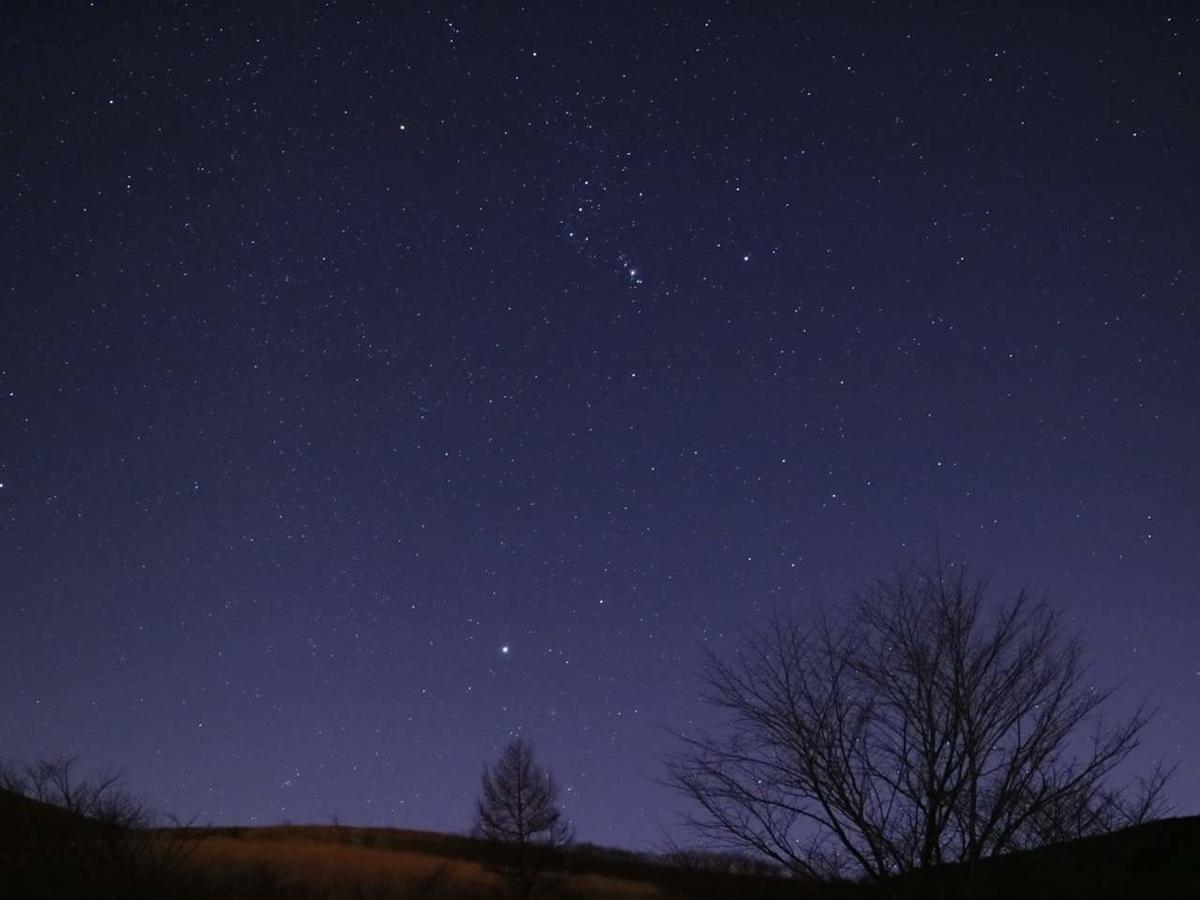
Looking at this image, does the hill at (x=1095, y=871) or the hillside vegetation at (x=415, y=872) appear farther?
the hillside vegetation at (x=415, y=872)

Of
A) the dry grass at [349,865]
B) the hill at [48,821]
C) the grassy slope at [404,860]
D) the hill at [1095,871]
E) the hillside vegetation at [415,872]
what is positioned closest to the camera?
the hill at [1095,871]

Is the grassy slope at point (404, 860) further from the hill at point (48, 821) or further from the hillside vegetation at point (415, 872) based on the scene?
the hill at point (48, 821)

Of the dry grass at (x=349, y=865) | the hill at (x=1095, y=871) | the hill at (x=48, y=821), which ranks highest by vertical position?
the dry grass at (x=349, y=865)

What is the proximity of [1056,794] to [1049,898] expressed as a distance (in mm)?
1863

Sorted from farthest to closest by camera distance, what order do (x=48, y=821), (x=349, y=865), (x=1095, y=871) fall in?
1. (x=349, y=865)
2. (x=48, y=821)
3. (x=1095, y=871)

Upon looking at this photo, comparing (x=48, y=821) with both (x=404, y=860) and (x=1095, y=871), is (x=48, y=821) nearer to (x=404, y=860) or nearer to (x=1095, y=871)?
(x=1095, y=871)

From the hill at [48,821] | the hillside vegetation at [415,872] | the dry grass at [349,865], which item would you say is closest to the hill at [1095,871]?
the hillside vegetation at [415,872]

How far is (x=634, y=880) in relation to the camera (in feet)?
147

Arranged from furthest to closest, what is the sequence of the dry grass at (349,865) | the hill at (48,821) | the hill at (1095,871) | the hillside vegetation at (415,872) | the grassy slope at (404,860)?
1. the grassy slope at (404,860)
2. the dry grass at (349,865)
3. the hill at (48,821)
4. the hillside vegetation at (415,872)
5. the hill at (1095,871)

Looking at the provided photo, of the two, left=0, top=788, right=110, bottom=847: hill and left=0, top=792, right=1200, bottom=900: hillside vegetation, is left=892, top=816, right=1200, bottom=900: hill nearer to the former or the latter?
left=0, top=792, right=1200, bottom=900: hillside vegetation

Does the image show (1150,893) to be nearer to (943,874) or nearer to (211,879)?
(943,874)

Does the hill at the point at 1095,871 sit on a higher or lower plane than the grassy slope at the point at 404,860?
lower

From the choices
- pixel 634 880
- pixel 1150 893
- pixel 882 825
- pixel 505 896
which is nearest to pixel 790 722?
pixel 882 825

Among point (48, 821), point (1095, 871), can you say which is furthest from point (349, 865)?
point (1095, 871)
